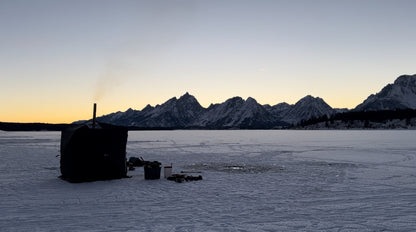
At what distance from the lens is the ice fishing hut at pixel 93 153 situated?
17.4m

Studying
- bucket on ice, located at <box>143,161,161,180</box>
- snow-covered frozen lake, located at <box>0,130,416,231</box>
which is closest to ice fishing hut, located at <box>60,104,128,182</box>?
snow-covered frozen lake, located at <box>0,130,416,231</box>

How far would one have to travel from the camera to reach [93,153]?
697 inches

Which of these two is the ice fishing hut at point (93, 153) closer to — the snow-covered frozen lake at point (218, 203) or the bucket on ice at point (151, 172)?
the snow-covered frozen lake at point (218, 203)

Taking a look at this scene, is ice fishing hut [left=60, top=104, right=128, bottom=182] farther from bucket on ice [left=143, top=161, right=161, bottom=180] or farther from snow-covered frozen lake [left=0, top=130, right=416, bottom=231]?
bucket on ice [left=143, top=161, right=161, bottom=180]

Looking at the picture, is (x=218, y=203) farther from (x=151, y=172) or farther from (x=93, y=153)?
(x=93, y=153)

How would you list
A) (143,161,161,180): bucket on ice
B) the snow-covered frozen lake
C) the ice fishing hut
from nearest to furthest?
the snow-covered frozen lake
the ice fishing hut
(143,161,161,180): bucket on ice

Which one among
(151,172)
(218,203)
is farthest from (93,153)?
(218,203)

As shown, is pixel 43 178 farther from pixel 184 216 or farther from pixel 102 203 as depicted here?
pixel 184 216

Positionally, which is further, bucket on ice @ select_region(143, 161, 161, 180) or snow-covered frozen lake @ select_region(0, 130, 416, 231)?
bucket on ice @ select_region(143, 161, 161, 180)

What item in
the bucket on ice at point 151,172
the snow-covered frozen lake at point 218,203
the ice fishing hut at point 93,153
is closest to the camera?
the snow-covered frozen lake at point 218,203

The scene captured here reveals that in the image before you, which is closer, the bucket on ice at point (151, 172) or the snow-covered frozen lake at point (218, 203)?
the snow-covered frozen lake at point (218, 203)

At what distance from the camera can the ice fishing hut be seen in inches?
683

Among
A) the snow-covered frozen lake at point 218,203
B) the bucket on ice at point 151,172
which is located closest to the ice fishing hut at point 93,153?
the snow-covered frozen lake at point 218,203

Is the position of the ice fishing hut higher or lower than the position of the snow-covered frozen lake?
higher
